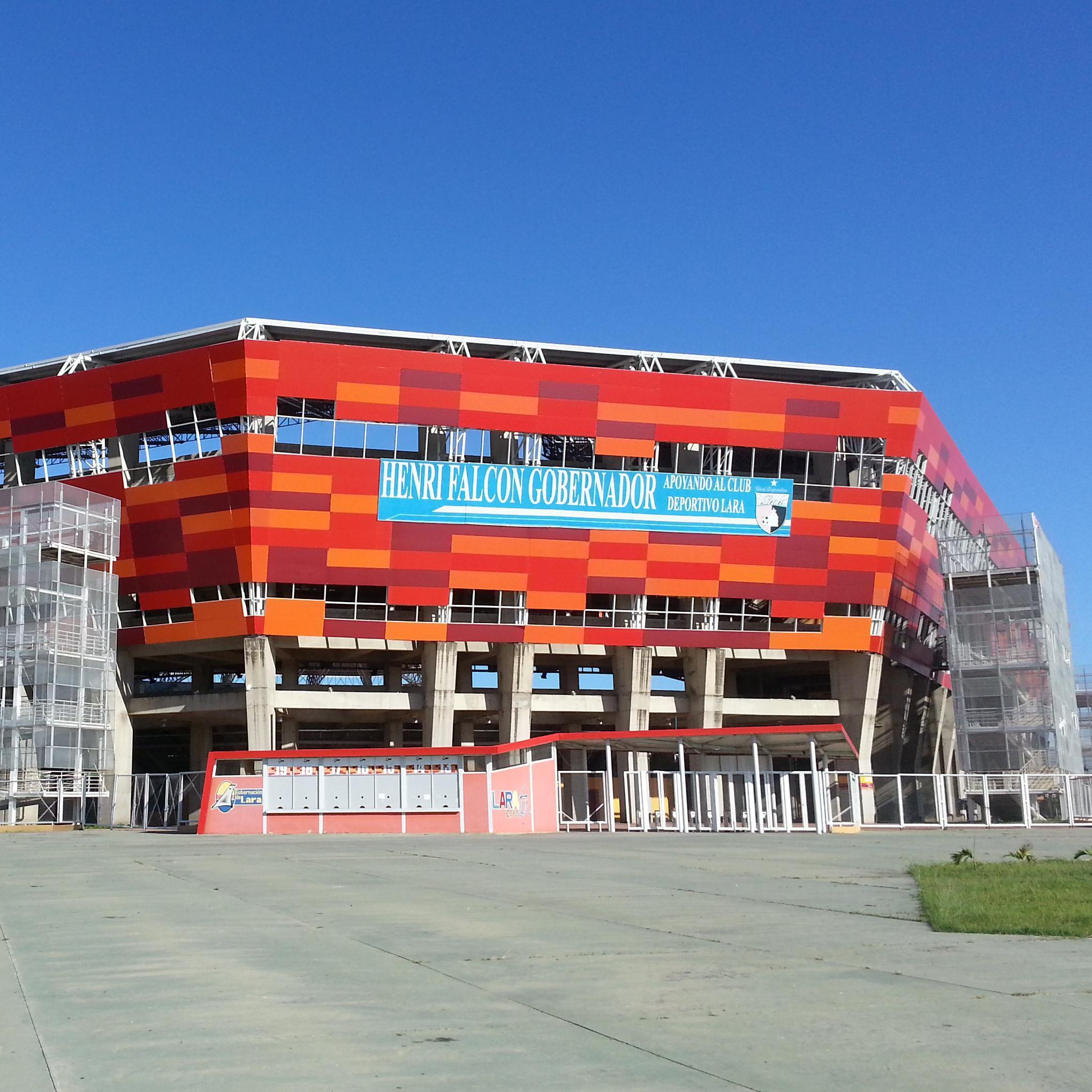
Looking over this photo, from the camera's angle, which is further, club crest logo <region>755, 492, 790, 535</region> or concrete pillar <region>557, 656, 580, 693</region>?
concrete pillar <region>557, 656, 580, 693</region>

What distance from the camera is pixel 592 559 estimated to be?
66750 mm

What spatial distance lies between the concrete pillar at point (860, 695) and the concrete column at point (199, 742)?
1454 inches

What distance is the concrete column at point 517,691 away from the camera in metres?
67.6

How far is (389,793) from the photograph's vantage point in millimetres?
43750

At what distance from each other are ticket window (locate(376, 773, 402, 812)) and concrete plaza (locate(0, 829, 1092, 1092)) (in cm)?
2348

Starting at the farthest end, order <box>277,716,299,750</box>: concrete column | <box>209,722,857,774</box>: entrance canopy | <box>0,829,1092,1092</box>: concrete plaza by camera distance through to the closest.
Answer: <box>277,716,299,750</box>: concrete column, <box>209,722,857,774</box>: entrance canopy, <box>0,829,1092,1092</box>: concrete plaza

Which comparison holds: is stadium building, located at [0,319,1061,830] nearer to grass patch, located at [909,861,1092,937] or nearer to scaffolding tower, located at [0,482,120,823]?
scaffolding tower, located at [0,482,120,823]

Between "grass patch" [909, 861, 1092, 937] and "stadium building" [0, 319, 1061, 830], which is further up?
"stadium building" [0, 319, 1061, 830]

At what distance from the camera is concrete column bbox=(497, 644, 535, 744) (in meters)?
67.6

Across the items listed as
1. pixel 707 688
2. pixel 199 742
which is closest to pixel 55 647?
pixel 199 742

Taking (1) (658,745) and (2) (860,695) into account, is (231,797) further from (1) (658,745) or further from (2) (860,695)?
(2) (860,695)

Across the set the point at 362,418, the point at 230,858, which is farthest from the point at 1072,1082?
the point at 362,418

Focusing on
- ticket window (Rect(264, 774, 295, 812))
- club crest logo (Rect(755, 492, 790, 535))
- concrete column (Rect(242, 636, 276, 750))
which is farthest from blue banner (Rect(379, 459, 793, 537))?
ticket window (Rect(264, 774, 295, 812))

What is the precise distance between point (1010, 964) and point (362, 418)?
179 feet
